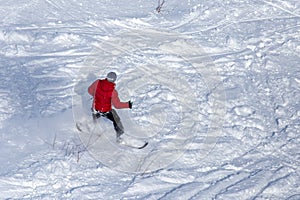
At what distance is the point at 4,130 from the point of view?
10.9 metres

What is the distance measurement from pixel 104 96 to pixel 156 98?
289cm

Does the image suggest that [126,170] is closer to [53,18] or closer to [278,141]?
[278,141]

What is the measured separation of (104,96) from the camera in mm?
10055

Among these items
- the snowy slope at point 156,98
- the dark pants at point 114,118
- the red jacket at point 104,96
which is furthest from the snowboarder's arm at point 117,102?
the snowy slope at point 156,98

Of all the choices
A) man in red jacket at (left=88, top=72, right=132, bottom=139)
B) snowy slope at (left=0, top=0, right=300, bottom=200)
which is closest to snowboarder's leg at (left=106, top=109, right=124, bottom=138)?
man in red jacket at (left=88, top=72, right=132, bottom=139)

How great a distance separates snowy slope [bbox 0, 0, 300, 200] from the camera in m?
10.2

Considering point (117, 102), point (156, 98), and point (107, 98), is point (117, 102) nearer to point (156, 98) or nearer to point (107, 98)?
point (107, 98)

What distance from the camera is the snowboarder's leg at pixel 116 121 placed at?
34.2 ft

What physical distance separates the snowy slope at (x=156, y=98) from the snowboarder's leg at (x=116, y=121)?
407mm

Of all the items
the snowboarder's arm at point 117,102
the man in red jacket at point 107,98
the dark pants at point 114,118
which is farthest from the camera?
the dark pants at point 114,118

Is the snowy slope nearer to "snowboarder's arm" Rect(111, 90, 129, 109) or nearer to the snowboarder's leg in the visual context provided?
the snowboarder's leg

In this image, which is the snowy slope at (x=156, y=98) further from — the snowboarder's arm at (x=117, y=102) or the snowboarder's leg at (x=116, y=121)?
the snowboarder's arm at (x=117, y=102)

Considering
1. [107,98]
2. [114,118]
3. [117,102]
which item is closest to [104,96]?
[107,98]

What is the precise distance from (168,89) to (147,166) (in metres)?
3.07
